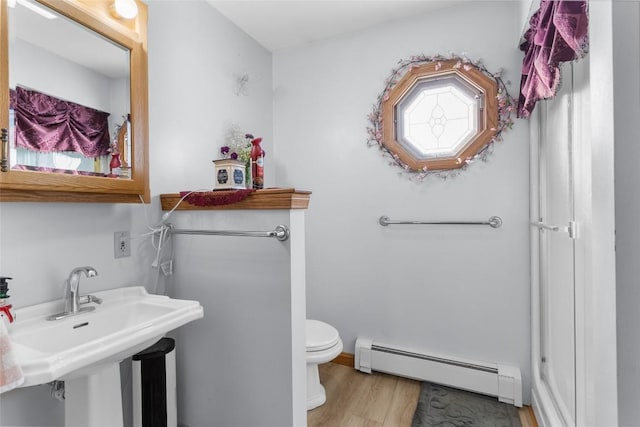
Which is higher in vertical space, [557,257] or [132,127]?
[132,127]

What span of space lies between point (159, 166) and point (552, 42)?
1848 millimetres

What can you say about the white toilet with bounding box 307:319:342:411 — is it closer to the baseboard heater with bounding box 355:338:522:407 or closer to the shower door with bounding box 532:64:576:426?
the baseboard heater with bounding box 355:338:522:407

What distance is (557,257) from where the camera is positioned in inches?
59.0

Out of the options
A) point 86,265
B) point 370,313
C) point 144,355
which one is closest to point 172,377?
point 144,355

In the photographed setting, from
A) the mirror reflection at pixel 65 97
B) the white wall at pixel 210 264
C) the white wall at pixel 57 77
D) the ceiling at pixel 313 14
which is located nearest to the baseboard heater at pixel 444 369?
the white wall at pixel 210 264

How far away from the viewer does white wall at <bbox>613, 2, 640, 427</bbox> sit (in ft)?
2.07

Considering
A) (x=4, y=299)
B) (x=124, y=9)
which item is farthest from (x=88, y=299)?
(x=124, y=9)

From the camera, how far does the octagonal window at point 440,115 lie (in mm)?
1979

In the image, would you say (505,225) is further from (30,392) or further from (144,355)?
(30,392)

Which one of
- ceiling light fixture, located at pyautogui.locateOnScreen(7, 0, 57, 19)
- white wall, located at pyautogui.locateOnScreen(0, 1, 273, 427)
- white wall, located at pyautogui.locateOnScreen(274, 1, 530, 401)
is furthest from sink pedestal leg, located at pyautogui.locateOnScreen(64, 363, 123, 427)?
white wall, located at pyautogui.locateOnScreen(274, 1, 530, 401)

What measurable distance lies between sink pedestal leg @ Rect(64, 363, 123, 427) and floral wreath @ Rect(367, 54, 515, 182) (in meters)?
1.89

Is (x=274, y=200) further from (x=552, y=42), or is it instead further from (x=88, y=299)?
(x=552, y=42)

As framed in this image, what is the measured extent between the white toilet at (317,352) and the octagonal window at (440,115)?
4.01 ft

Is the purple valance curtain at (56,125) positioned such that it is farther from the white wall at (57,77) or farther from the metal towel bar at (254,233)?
the metal towel bar at (254,233)
